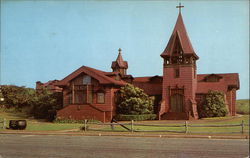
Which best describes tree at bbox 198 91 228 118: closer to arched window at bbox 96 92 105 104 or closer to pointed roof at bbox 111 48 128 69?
arched window at bbox 96 92 105 104

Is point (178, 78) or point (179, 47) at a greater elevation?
point (179, 47)

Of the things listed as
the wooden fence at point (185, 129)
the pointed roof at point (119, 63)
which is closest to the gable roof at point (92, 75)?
the wooden fence at point (185, 129)

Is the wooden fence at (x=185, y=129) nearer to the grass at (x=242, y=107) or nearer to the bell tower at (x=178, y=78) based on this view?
the bell tower at (x=178, y=78)

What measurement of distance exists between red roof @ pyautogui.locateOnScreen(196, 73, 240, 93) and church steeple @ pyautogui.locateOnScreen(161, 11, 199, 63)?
16.6 ft

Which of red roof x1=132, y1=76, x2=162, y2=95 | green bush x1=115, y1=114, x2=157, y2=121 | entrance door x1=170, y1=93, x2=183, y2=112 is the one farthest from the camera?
red roof x1=132, y1=76, x2=162, y2=95

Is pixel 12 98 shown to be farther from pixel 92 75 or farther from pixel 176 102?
pixel 176 102

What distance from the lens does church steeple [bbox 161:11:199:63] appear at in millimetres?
47281

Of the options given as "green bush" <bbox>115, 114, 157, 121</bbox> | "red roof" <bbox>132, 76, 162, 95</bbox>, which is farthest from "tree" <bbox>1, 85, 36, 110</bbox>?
"red roof" <bbox>132, 76, 162, 95</bbox>

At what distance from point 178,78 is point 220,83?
8.01 m

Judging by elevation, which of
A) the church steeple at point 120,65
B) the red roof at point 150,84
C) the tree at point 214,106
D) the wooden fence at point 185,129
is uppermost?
the church steeple at point 120,65

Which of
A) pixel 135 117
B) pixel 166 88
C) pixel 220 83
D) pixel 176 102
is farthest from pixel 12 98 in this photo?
pixel 220 83

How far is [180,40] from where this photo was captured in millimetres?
47688

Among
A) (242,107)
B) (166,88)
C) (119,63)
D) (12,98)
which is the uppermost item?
(119,63)

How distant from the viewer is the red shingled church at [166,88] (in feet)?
146
